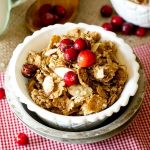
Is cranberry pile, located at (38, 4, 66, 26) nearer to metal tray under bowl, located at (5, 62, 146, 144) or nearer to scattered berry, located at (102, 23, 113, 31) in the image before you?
scattered berry, located at (102, 23, 113, 31)

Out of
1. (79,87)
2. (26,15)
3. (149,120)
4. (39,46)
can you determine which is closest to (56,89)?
(79,87)

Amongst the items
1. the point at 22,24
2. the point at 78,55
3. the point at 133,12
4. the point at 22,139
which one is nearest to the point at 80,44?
the point at 78,55

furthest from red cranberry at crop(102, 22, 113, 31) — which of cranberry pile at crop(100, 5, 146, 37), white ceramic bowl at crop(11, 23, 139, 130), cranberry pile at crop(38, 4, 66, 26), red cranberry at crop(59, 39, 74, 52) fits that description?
red cranberry at crop(59, 39, 74, 52)

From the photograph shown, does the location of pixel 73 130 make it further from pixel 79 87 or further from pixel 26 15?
pixel 26 15

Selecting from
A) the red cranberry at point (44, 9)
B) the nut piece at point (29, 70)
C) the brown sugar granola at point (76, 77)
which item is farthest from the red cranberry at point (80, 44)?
the red cranberry at point (44, 9)

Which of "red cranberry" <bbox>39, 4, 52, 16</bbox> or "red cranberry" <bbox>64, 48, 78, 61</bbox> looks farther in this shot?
"red cranberry" <bbox>39, 4, 52, 16</bbox>

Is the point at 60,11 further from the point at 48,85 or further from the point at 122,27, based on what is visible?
the point at 48,85
